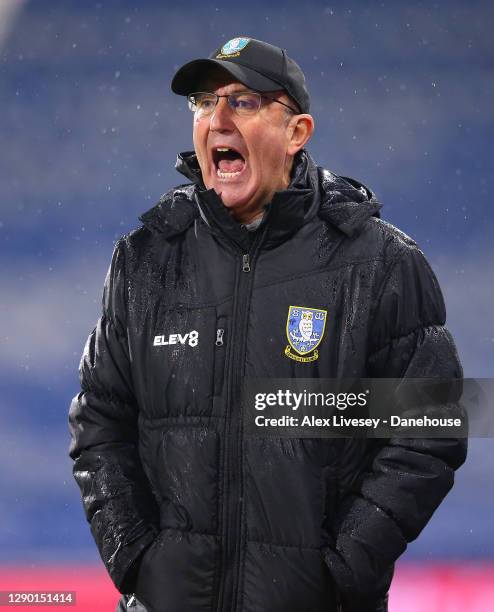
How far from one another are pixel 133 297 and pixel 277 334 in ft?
1.42

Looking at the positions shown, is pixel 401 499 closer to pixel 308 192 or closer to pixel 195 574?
pixel 195 574

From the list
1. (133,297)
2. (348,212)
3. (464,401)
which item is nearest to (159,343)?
(133,297)

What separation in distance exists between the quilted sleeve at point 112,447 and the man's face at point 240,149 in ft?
1.23

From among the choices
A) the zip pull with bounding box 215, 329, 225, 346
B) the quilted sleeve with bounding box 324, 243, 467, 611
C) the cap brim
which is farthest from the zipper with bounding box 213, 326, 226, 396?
the cap brim

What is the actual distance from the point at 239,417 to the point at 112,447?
40 cm

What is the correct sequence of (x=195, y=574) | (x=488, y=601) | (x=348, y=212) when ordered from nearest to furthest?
(x=195, y=574) → (x=348, y=212) → (x=488, y=601)

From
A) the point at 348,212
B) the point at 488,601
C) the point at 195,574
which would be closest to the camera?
the point at 195,574

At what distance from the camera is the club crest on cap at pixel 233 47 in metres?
2.94

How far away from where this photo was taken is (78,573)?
234 inches

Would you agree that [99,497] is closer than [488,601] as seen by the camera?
Yes

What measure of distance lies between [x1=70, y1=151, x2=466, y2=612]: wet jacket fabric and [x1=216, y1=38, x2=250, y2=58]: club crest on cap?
342mm

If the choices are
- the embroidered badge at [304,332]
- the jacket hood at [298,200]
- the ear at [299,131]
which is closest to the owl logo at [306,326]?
the embroidered badge at [304,332]

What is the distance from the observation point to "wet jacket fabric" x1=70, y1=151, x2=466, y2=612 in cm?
272

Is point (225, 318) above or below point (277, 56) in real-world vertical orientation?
below
